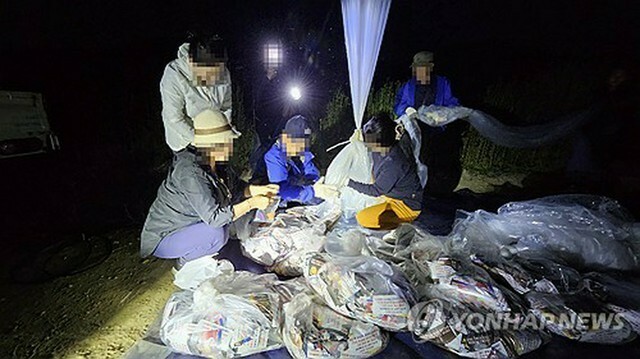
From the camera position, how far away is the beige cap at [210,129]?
76.6 inches

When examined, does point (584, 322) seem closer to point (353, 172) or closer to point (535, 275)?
point (535, 275)

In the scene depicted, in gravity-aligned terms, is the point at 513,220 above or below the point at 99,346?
above

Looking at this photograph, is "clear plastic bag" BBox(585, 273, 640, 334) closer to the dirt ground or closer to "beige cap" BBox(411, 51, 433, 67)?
"beige cap" BBox(411, 51, 433, 67)

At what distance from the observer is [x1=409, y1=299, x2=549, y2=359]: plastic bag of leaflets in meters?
1.57

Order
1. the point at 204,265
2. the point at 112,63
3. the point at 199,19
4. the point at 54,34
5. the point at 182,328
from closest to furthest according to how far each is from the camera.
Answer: the point at 182,328
the point at 204,265
the point at 54,34
the point at 112,63
the point at 199,19

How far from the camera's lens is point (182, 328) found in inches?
65.5

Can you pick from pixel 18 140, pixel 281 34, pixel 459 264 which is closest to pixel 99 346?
pixel 459 264

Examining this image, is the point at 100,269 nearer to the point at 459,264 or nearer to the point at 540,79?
the point at 459,264

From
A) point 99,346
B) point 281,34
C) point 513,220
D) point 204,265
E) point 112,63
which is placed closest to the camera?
point 99,346

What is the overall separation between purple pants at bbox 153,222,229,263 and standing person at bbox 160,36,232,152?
737 mm

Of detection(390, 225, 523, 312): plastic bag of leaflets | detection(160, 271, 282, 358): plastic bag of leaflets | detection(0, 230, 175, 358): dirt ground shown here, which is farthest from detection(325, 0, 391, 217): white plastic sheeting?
detection(0, 230, 175, 358): dirt ground

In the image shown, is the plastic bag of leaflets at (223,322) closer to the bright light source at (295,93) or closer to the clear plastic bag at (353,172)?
the clear plastic bag at (353,172)

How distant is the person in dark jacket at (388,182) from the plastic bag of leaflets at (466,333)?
1.17 metres

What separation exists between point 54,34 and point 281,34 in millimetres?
3849
